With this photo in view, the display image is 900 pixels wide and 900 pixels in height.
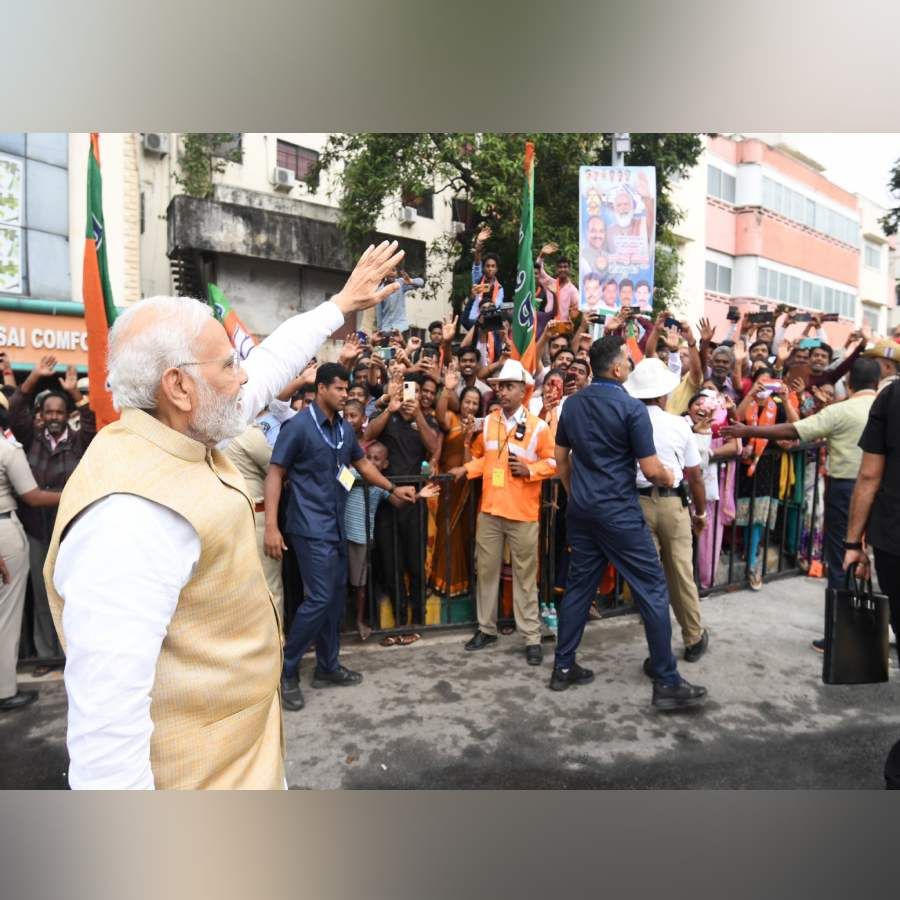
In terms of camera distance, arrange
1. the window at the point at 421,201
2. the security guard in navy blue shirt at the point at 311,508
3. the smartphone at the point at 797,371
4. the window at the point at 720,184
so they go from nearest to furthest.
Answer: the security guard in navy blue shirt at the point at 311,508 < the smartphone at the point at 797,371 < the window at the point at 421,201 < the window at the point at 720,184

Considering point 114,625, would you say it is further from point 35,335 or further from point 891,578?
point 35,335

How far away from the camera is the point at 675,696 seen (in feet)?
11.8

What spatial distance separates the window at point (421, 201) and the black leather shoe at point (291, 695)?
15.5 feet

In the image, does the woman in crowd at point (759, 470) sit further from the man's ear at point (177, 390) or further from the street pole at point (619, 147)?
the man's ear at point (177, 390)

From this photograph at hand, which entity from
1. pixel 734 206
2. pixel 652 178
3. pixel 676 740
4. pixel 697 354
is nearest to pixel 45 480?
pixel 676 740

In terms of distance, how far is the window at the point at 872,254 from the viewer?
859 inches

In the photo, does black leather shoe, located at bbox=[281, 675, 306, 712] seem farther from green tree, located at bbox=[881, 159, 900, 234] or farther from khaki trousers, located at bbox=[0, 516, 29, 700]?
green tree, located at bbox=[881, 159, 900, 234]

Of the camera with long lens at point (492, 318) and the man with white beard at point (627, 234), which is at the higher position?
the man with white beard at point (627, 234)

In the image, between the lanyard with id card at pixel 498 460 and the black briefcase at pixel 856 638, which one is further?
the lanyard with id card at pixel 498 460

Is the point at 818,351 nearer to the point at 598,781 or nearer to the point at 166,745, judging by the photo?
the point at 598,781

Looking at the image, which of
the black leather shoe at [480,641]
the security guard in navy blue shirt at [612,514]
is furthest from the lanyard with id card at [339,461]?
the black leather shoe at [480,641]

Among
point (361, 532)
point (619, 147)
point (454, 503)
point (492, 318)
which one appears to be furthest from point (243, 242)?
point (361, 532)

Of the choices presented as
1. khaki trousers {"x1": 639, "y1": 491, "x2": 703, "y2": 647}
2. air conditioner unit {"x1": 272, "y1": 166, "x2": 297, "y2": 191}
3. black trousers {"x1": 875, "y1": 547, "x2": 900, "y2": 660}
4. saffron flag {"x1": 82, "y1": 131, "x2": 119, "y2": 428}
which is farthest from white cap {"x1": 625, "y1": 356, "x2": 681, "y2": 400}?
air conditioner unit {"x1": 272, "y1": 166, "x2": 297, "y2": 191}

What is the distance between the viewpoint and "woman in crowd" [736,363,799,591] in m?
5.49
